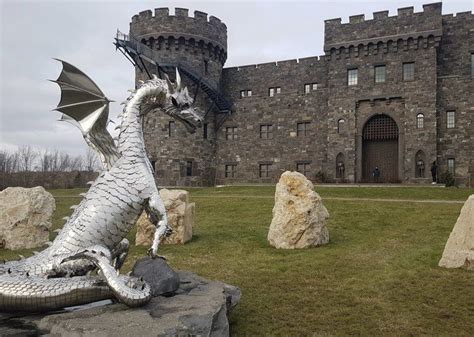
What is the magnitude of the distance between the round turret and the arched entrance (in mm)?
12055

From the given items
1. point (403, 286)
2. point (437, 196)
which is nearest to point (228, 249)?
point (403, 286)

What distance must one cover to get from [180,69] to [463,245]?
2531 centimetres

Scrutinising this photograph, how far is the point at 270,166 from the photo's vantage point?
33312 millimetres

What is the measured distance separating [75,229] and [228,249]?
19.0 ft

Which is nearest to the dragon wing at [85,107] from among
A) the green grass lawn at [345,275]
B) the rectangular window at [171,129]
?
the green grass lawn at [345,275]

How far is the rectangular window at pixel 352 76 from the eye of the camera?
1168 inches

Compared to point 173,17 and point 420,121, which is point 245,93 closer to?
point 173,17

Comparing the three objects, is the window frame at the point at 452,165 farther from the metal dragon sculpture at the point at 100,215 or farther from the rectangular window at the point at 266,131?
the metal dragon sculpture at the point at 100,215

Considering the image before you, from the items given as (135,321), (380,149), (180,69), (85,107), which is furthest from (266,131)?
(135,321)

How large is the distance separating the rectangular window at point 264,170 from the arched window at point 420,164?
10440 mm

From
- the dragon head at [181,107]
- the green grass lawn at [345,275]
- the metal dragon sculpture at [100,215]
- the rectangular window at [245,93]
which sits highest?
the rectangular window at [245,93]

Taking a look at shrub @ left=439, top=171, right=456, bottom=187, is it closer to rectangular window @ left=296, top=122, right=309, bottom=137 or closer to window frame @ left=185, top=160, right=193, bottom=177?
rectangular window @ left=296, top=122, right=309, bottom=137

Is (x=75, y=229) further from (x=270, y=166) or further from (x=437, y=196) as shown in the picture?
(x=270, y=166)

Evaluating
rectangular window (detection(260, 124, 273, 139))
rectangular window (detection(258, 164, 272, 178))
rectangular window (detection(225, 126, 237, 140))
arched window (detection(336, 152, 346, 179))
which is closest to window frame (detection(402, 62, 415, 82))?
arched window (detection(336, 152, 346, 179))
